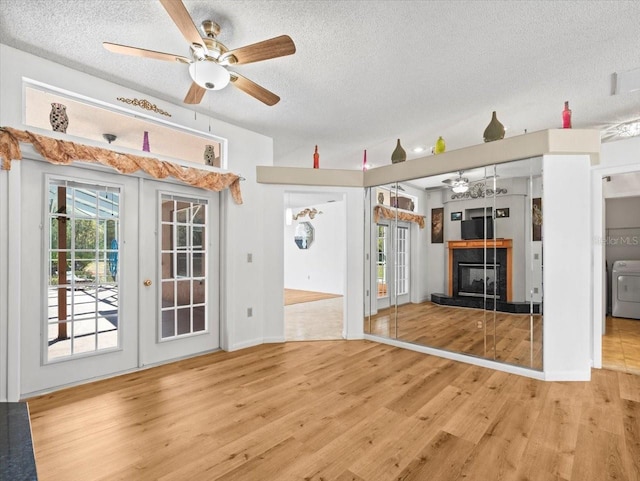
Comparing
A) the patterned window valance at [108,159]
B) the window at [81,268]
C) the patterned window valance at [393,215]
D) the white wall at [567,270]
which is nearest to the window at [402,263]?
the patterned window valance at [393,215]

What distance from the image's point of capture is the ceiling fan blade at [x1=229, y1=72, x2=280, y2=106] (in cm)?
245

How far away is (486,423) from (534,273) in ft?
5.47

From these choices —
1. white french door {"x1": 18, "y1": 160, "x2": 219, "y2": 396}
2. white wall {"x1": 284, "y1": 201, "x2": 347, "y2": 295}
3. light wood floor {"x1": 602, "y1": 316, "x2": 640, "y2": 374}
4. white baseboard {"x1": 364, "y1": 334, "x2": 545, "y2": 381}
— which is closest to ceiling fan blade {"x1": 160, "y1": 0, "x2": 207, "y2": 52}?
white french door {"x1": 18, "y1": 160, "x2": 219, "y2": 396}

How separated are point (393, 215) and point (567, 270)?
6.51 feet

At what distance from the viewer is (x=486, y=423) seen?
2318 mm

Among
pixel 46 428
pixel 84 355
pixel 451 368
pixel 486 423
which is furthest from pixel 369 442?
pixel 84 355

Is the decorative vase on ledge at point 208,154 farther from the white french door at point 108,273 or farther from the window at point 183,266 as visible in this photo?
the window at point 183,266

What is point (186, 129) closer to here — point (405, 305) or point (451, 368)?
point (405, 305)

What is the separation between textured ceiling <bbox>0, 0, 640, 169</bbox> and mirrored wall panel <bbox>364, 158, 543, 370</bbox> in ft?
2.77

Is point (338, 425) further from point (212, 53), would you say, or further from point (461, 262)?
point (212, 53)

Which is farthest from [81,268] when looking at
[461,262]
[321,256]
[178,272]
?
[321,256]

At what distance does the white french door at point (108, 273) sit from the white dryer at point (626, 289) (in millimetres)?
6890

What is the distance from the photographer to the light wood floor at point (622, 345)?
3.50 m

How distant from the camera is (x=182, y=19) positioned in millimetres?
1819
